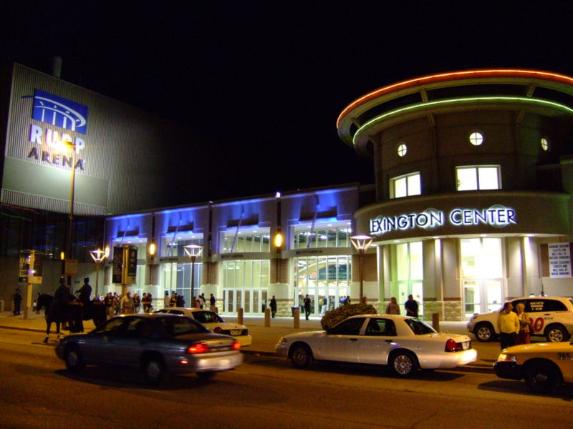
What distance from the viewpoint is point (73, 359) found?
12.7 m

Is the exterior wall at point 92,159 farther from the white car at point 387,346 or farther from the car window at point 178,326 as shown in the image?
the white car at point 387,346

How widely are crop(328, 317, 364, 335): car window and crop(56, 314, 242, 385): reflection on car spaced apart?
2974 mm

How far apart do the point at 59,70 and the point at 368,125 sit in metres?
36.1

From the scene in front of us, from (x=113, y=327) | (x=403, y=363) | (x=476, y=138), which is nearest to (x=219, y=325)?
(x=113, y=327)

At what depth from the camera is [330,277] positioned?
3616 centimetres

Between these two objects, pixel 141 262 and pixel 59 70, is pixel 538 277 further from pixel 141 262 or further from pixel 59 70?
pixel 59 70

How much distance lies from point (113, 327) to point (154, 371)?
2028 millimetres

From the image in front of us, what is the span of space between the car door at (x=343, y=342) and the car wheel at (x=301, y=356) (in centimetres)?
40

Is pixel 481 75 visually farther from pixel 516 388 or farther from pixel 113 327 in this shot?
pixel 113 327

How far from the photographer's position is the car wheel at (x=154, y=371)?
11227mm

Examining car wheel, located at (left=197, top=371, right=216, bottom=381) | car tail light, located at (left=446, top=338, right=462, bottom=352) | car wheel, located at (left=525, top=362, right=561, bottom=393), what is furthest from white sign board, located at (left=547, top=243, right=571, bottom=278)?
car wheel, located at (left=197, top=371, right=216, bottom=381)

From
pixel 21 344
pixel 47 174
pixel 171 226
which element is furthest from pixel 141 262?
pixel 21 344

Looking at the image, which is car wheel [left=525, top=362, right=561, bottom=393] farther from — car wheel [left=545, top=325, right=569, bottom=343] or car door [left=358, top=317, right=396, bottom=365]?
car wheel [left=545, top=325, right=569, bottom=343]

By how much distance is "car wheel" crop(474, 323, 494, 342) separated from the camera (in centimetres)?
2056
